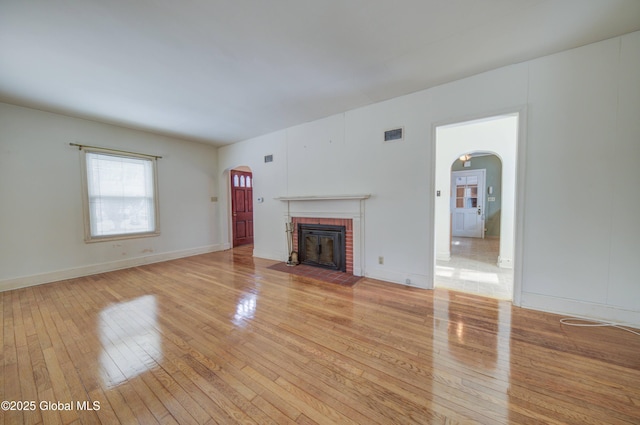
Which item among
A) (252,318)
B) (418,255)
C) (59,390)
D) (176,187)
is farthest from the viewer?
(176,187)

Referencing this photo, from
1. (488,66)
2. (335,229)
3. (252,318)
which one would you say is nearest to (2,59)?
(252,318)

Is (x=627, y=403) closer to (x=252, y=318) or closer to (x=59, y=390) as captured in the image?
(x=252, y=318)

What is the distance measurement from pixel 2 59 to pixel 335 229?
4.41 metres

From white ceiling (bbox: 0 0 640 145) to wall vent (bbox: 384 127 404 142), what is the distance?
19.5 inches

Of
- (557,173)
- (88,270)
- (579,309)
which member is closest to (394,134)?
(557,173)

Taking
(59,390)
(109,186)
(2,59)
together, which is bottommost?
(59,390)

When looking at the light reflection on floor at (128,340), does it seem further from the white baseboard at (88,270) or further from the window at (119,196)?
the window at (119,196)

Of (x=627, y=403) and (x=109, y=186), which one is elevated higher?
(x=109, y=186)

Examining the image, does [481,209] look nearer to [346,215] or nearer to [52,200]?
[346,215]

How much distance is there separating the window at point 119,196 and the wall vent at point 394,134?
15.9 feet

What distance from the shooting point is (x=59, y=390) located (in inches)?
62.3

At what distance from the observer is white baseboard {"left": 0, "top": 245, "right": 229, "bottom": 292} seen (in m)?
3.48

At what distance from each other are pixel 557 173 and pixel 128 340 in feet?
15.5

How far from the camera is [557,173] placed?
2.48 metres
